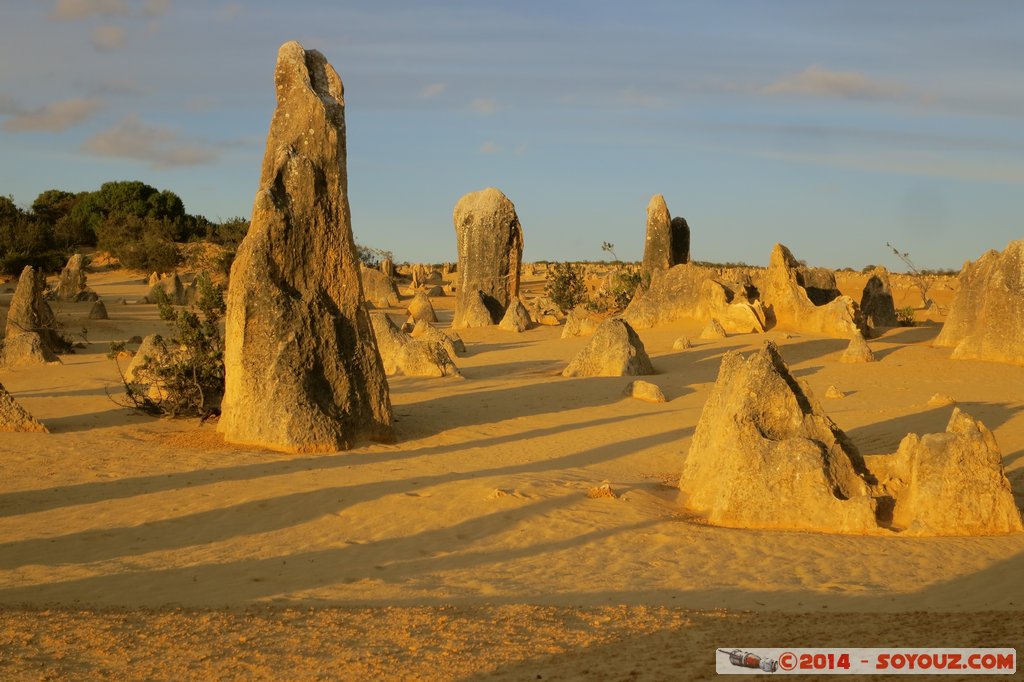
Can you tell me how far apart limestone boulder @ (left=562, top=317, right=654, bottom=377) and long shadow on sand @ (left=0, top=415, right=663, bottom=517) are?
4.91 metres

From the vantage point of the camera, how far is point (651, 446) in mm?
12305

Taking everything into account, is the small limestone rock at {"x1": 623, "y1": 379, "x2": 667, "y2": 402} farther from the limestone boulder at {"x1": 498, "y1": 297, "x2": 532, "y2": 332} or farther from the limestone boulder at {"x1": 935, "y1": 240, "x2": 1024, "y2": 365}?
the limestone boulder at {"x1": 498, "y1": 297, "x2": 532, "y2": 332}

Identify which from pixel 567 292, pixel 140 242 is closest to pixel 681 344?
pixel 567 292

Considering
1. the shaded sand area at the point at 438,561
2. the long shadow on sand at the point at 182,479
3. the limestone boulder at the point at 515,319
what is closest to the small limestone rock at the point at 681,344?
the shaded sand area at the point at 438,561

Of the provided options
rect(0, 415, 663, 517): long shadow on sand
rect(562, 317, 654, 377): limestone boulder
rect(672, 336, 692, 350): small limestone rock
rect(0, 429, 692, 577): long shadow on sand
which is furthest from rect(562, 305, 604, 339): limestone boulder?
rect(0, 429, 692, 577): long shadow on sand

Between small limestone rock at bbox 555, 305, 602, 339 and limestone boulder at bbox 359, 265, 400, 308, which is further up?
limestone boulder at bbox 359, 265, 400, 308

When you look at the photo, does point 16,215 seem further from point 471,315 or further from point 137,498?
point 137,498

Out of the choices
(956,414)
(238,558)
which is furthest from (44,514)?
(956,414)

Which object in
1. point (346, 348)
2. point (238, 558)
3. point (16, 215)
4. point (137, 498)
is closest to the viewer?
point (238, 558)

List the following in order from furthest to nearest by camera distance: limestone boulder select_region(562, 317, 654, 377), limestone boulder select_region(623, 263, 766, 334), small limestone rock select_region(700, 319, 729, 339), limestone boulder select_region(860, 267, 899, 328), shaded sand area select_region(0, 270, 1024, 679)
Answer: limestone boulder select_region(860, 267, 899, 328) < limestone boulder select_region(623, 263, 766, 334) < small limestone rock select_region(700, 319, 729, 339) < limestone boulder select_region(562, 317, 654, 377) < shaded sand area select_region(0, 270, 1024, 679)

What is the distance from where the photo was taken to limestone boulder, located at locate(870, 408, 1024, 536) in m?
8.38

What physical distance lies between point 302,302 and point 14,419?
3277mm

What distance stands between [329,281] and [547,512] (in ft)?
15.0

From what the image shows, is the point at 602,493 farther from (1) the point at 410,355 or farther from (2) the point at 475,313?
(2) the point at 475,313
